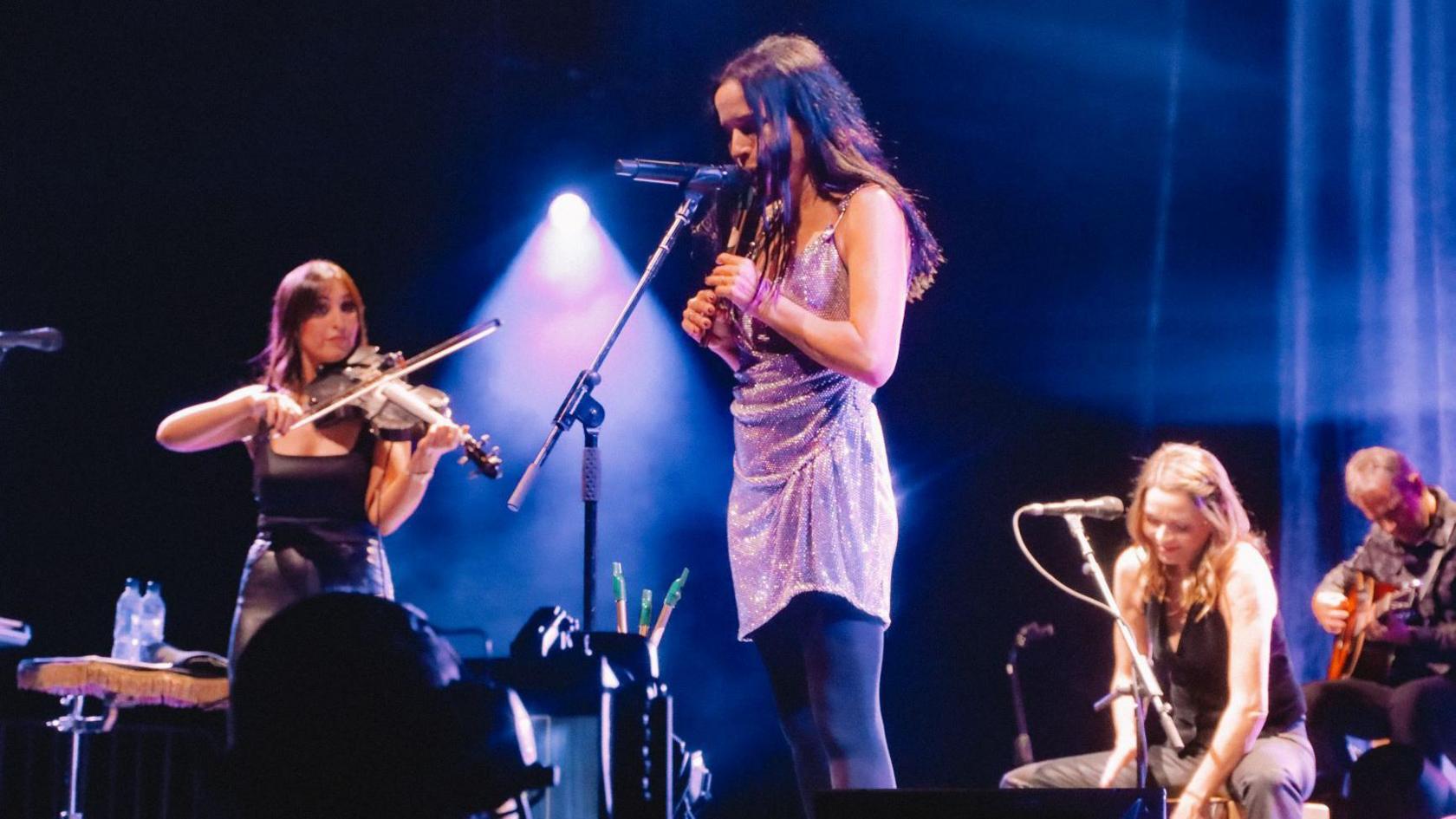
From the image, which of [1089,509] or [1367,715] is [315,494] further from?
[1367,715]

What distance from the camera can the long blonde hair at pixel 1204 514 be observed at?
3.70m

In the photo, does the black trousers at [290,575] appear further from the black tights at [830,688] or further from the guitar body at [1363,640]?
the guitar body at [1363,640]

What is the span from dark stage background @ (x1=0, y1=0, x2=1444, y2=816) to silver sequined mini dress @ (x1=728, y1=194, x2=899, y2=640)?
3.53 meters

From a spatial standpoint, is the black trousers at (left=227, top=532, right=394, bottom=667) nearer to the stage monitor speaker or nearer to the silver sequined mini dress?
the silver sequined mini dress

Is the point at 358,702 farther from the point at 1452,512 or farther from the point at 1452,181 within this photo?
the point at 1452,181

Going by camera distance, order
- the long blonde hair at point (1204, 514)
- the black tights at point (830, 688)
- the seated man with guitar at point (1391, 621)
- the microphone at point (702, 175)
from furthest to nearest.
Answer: the seated man with guitar at point (1391, 621) < the long blonde hair at point (1204, 514) < the microphone at point (702, 175) < the black tights at point (830, 688)

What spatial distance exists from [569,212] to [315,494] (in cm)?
265

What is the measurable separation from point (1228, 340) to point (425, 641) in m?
4.63

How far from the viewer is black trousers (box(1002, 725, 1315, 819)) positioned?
3.36 metres

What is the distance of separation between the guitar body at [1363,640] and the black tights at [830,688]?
11.5ft

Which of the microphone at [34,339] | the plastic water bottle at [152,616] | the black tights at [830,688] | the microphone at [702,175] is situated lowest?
the plastic water bottle at [152,616]

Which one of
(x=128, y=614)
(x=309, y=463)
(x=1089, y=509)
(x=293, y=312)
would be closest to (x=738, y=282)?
(x=1089, y=509)

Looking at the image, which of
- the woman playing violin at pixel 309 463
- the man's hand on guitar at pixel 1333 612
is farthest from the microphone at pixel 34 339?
the man's hand on guitar at pixel 1333 612

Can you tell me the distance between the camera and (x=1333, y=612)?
16.2 ft
